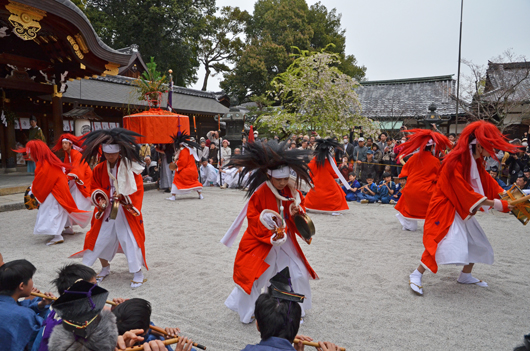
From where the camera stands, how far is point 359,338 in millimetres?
3199

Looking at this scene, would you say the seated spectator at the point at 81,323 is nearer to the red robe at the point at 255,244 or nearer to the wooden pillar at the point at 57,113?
the red robe at the point at 255,244

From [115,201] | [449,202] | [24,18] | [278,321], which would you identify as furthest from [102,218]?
[24,18]

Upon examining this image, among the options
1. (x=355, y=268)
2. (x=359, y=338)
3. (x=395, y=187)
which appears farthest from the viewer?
(x=395, y=187)

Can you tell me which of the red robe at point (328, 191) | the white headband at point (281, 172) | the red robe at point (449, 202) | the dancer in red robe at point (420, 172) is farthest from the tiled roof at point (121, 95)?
the red robe at point (449, 202)

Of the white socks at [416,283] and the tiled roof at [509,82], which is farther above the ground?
the tiled roof at [509,82]

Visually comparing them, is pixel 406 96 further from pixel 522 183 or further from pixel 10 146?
pixel 10 146

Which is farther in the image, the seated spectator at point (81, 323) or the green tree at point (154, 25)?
the green tree at point (154, 25)

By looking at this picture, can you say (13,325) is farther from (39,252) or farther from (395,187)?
(395,187)

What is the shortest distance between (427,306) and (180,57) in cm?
2325

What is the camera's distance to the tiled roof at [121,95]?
13750 mm

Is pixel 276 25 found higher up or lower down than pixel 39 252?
higher up

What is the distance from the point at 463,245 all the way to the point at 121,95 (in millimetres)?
14709

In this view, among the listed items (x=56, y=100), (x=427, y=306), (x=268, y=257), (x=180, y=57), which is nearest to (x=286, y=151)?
(x=268, y=257)

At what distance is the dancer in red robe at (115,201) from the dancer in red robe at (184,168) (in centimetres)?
596
